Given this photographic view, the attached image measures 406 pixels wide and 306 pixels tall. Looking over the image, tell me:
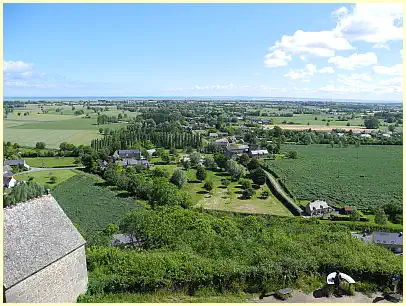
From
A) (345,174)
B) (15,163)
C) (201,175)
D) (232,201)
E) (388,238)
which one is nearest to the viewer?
(388,238)

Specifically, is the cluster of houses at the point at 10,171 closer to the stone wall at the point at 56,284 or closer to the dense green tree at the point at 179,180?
the dense green tree at the point at 179,180

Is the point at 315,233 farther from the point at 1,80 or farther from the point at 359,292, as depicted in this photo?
the point at 1,80

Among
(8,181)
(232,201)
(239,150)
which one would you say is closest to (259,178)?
(232,201)

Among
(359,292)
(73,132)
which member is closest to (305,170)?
(359,292)

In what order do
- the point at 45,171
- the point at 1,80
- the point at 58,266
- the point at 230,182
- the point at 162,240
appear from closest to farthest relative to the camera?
the point at 1,80 → the point at 58,266 → the point at 162,240 → the point at 230,182 → the point at 45,171

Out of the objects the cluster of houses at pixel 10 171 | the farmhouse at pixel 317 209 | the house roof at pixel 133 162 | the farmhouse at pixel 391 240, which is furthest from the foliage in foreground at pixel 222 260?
the house roof at pixel 133 162

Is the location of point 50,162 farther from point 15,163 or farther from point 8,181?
point 8,181
